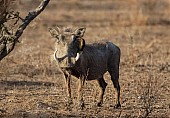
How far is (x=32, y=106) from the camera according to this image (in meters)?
9.79

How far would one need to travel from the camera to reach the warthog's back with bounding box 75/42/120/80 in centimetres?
950

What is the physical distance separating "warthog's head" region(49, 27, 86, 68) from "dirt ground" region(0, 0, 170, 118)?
2.74ft

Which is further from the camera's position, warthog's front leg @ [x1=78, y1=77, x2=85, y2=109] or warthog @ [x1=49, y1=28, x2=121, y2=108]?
→ warthog's front leg @ [x1=78, y1=77, x2=85, y2=109]

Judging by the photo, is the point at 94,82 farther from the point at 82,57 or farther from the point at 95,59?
the point at 82,57

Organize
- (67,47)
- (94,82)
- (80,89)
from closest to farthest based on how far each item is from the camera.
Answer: (67,47) → (80,89) → (94,82)

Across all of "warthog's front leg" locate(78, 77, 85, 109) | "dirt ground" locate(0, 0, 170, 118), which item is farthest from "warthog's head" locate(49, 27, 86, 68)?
"dirt ground" locate(0, 0, 170, 118)

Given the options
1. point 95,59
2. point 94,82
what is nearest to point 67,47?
point 95,59

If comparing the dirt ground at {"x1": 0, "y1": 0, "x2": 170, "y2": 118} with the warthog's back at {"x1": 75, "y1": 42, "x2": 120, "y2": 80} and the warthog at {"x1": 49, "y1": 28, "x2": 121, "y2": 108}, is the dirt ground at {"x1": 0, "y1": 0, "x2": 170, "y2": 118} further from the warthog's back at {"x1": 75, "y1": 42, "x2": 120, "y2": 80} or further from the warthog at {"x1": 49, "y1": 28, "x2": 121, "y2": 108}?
the warthog's back at {"x1": 75, "y1": 42, "x2": 120, "y2": 80}

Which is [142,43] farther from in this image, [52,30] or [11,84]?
[52,30]

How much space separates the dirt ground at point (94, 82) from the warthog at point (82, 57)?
1.63 ft

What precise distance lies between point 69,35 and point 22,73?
447 cm

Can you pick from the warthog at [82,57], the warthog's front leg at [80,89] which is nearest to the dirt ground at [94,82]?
the warthog's front leg at [80,89]

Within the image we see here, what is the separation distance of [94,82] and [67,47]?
2.92 meters

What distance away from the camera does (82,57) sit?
31.0ft
